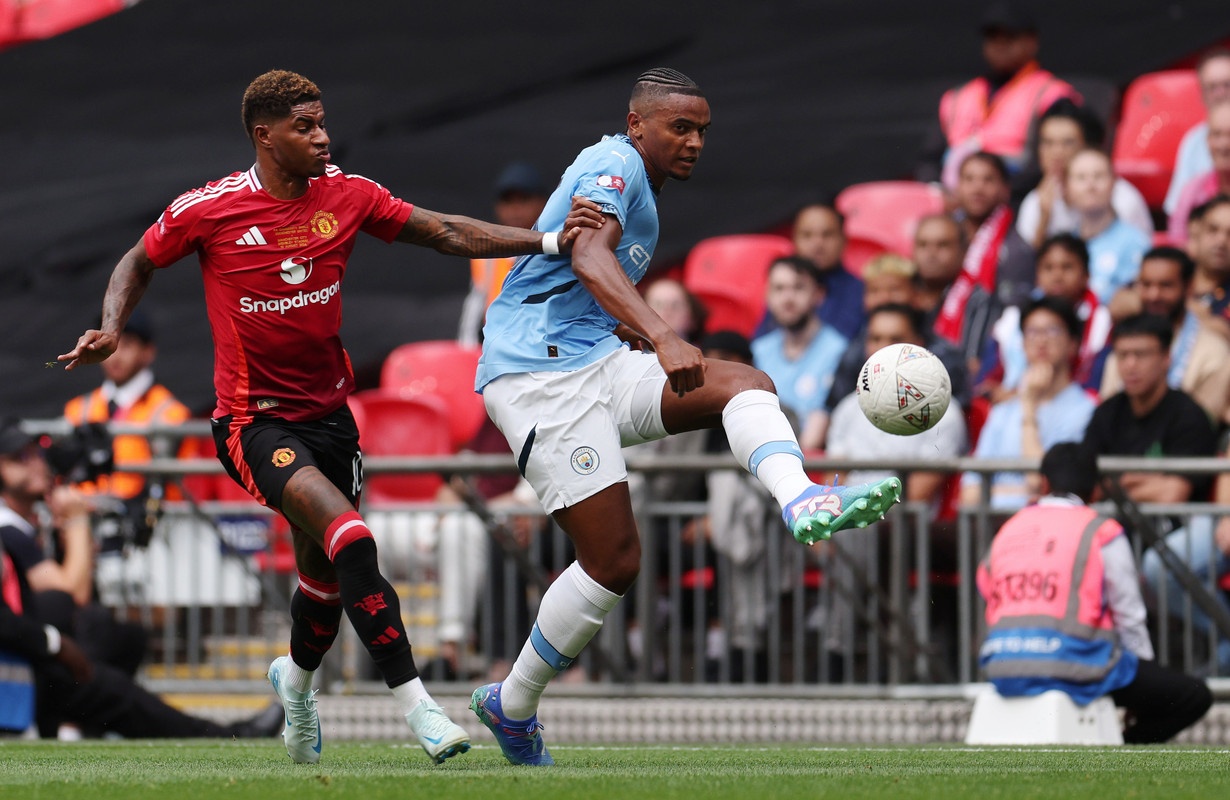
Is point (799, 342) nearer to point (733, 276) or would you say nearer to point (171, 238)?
point (733, 276)

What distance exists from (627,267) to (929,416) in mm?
1229

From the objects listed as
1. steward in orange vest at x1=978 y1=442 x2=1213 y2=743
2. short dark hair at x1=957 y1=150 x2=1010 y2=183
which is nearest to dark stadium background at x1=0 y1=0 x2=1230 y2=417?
short dark hair at x1=957 y1=150 x2=1010 y2=183

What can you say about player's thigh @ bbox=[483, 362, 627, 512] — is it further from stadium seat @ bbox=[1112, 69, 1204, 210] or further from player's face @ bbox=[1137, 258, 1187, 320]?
stadium seat @ bbox=[1112, 69, 1204, 210]

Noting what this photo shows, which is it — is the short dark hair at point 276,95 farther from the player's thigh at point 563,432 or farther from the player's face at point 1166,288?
the player's face at point 1166,288

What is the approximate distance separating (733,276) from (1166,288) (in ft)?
12.4

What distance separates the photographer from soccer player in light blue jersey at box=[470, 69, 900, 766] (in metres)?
6.67

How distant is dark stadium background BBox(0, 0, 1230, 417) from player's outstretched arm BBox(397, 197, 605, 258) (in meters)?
7.63

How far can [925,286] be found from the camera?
41.0 feet

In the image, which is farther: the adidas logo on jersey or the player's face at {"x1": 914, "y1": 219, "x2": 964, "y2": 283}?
the player's face at {"x1": 914, "y1": 219, "x2": 964, "y2": 283}

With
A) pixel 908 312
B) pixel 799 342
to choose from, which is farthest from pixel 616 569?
pixel 799 342

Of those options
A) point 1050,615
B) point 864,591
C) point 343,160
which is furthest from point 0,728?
point 343,160

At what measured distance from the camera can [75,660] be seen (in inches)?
391

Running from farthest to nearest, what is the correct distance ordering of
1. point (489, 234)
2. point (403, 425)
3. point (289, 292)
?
point (403, 425) → point (489, 234) → point (289, 292)

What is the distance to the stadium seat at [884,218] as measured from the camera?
1376cm
